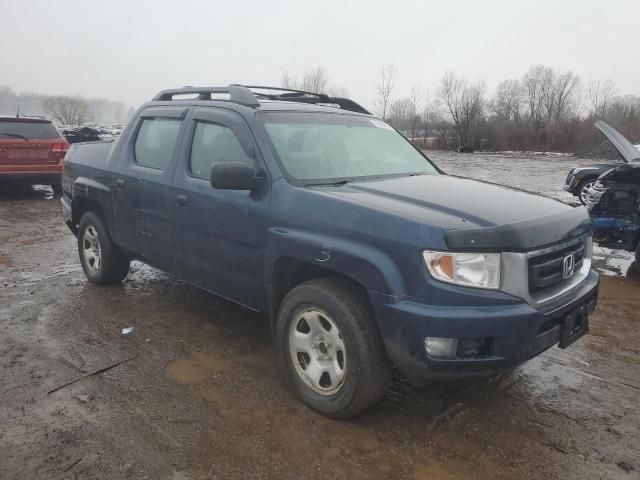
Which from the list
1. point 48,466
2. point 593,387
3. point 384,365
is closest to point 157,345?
point 48,466

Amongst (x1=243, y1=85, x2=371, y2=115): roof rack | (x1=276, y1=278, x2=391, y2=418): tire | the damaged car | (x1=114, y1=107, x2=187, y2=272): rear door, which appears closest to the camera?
(x1=276, y1=278, x2=391, y2=418): tire

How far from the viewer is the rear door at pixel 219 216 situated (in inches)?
137

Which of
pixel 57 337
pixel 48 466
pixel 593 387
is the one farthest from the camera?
pixel 57 337

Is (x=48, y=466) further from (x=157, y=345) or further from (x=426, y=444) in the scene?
(x=426, y=444)

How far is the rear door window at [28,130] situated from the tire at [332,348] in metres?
9.61

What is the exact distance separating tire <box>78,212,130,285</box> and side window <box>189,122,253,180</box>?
162 cm

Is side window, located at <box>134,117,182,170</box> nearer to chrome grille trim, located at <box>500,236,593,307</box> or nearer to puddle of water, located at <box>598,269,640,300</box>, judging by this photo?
chrome grille trim, located at <box>500,236,593,307</box>

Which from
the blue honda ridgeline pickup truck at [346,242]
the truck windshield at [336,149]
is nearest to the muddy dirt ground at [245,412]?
the blue honda ridgeline pickup truck at [346,242]

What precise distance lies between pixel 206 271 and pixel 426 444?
1.95 meters

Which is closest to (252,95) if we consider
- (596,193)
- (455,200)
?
(455,200)

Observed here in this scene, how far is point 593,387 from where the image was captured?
357cm

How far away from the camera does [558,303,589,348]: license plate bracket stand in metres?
2.94

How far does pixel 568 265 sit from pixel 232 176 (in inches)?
80.5

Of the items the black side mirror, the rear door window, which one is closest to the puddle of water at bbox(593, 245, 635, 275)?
the black side mirror
